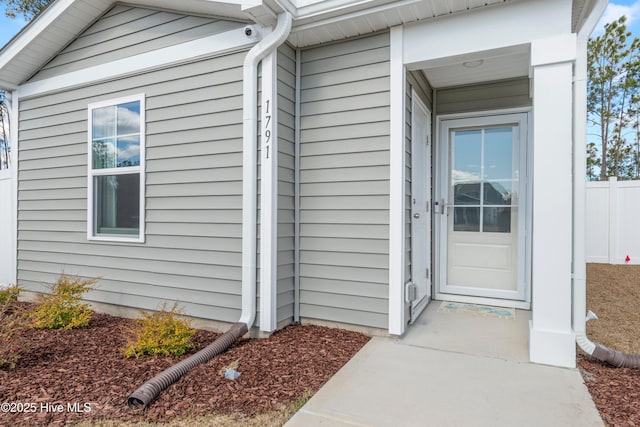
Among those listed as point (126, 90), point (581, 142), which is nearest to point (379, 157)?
point (581, 142)

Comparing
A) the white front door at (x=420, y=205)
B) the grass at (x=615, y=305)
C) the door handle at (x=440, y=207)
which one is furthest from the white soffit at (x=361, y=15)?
the grass at (x=615, y=305)

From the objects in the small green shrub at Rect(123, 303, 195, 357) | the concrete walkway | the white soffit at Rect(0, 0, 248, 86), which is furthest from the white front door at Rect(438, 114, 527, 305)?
the white soffit at Rect(0, 0, 248, 86)

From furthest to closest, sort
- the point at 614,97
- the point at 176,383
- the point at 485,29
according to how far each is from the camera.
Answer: the point at 614,97
the point at 485,29
the point at 176,383

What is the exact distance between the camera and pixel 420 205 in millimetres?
3564

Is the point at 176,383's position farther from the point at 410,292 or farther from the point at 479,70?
the point at 479,70

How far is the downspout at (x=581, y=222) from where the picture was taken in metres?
2.34

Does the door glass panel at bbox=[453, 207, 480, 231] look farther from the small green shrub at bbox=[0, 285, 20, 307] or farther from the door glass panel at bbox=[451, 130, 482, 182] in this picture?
the small green shrub at bbox=[0, 285, 20, 307]

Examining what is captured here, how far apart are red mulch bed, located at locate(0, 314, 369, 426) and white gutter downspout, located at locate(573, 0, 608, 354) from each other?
142 cm

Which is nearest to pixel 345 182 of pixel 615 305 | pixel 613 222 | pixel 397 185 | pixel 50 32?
pixel 397 185

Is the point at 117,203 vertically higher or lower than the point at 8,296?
higher

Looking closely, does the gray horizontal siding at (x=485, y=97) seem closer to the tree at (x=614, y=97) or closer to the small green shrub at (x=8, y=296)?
the small green shrub at (x=8, y=296)

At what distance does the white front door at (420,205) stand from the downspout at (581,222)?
1.15 metres

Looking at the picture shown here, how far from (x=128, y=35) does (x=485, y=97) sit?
3.60m

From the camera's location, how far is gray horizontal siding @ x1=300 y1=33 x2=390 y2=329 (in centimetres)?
294
